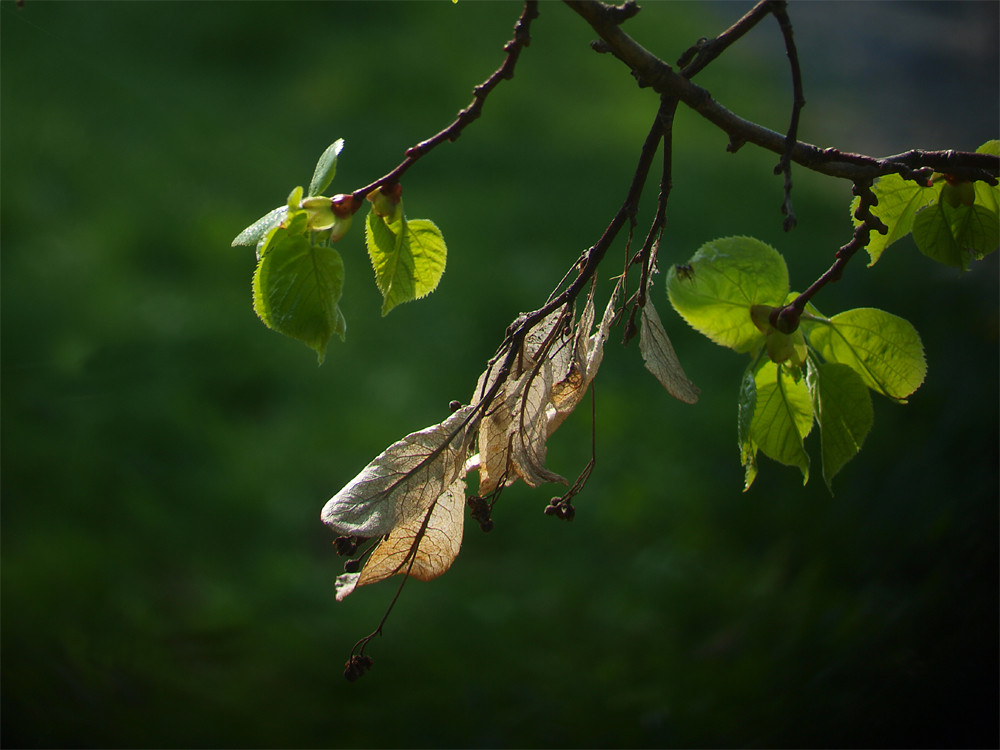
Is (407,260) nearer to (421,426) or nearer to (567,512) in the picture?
(567,512)

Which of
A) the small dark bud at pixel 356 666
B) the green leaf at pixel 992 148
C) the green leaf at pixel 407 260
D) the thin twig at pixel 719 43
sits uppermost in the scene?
the thin twig at pixel 719 43

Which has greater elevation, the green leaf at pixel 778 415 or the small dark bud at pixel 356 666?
the green leaf at pixel 778 415

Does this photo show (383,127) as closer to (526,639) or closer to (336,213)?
(526,639)

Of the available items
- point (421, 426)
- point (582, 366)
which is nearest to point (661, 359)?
point (582, 366)

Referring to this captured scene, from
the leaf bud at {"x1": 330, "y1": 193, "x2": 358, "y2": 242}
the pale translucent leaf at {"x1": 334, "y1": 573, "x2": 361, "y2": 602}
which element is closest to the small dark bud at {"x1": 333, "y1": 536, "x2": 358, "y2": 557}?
the pale translucent leaf at {"x1": 334, "y1": 573, "x2": 361, "y2": 602}

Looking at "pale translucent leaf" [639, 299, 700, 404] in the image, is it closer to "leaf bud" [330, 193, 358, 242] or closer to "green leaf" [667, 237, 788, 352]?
"green leaf" [667, 237, 788, 352]

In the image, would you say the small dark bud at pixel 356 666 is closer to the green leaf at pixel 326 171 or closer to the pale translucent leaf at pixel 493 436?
the pale translucent leaf at pixel 493 436

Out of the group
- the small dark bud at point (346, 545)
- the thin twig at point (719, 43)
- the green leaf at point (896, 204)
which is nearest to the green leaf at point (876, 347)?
the green leaf at point (896, 204)

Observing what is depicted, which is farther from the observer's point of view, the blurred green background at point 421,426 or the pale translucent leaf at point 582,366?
the blurred green background at point 421,426
